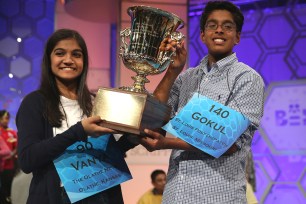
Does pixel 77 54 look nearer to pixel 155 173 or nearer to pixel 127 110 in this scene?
pixel 127 110

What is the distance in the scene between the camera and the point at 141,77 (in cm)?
176

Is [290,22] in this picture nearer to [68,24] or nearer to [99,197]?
[68,24]

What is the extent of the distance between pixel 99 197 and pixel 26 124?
1.11 feet

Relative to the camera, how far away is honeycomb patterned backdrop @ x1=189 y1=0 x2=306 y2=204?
5.14m

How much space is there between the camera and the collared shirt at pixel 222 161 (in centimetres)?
166

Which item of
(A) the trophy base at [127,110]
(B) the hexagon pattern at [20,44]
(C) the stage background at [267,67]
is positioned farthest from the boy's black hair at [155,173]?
(A) the trophy base at [127,110]

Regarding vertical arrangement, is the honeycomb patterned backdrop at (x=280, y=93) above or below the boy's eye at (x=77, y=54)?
below

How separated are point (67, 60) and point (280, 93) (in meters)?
3.74

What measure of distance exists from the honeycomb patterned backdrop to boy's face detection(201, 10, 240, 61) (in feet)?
11.4

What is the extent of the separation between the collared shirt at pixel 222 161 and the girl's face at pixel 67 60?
432 mm

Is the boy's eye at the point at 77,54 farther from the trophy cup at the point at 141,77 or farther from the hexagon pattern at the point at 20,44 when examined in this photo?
the hexagon pattern at the point at 20,44

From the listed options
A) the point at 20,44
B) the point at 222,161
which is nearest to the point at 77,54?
the point at 222,161

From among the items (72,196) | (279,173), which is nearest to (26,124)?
(72,196)

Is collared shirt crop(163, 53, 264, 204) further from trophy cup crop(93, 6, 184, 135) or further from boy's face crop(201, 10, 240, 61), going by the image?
trophy cup crop(93, 6, 184, 135)
